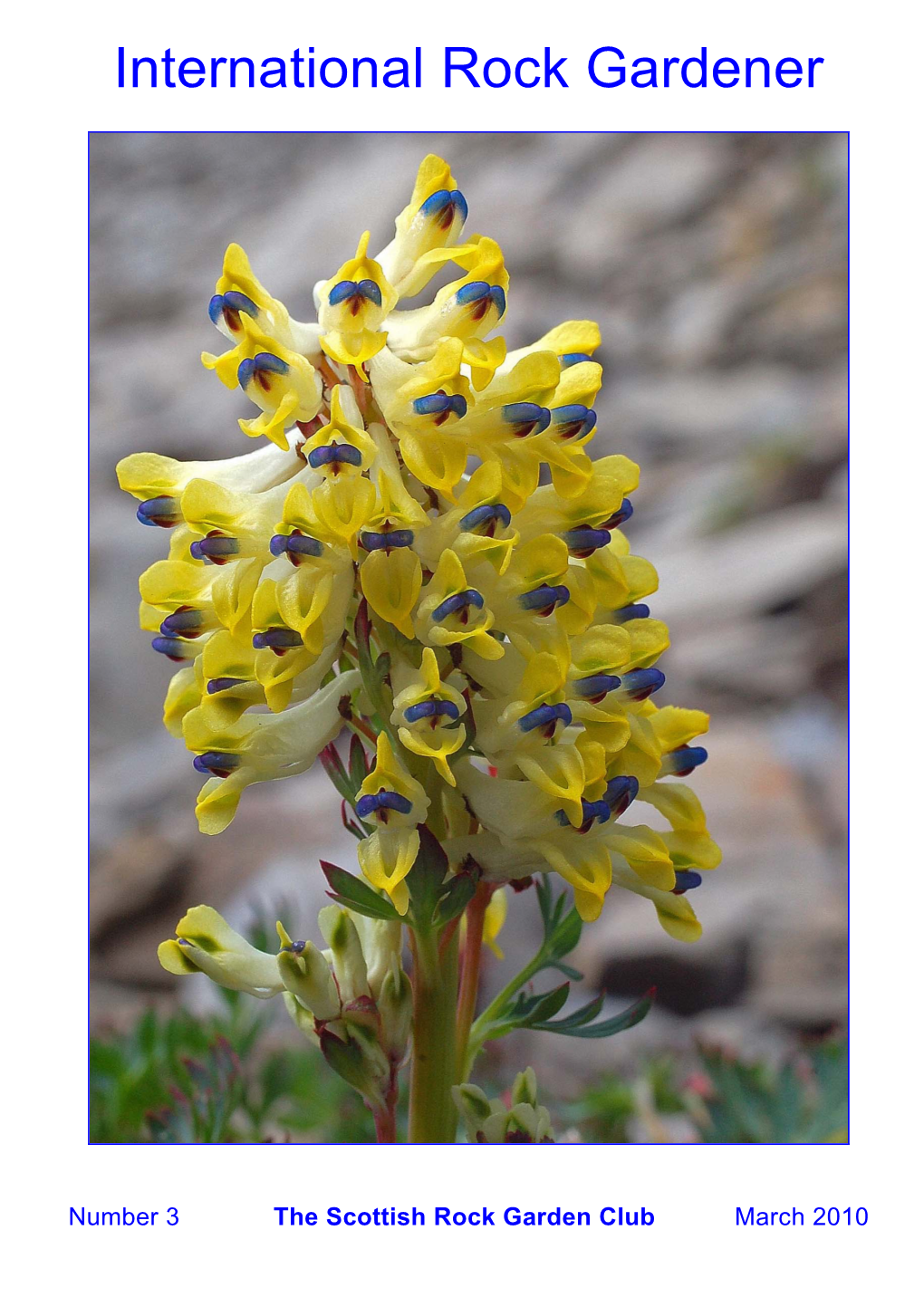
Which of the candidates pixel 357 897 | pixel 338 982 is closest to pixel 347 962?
pixel 338 982

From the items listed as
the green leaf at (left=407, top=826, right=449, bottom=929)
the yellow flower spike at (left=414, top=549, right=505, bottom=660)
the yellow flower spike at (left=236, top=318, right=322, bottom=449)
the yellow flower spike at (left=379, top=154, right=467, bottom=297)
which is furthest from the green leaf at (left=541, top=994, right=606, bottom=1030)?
the yellow flower spike at (left=379, top=154, right=467, bottom=297)

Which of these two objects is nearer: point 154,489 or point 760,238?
point 154,489

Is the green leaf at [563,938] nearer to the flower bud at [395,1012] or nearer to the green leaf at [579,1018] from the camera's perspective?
the green leaf at [579,1018]

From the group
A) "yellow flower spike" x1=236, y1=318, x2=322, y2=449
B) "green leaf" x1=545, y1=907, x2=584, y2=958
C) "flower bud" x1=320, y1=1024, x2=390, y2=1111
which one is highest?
"yellow flower spike" x1=236, y1=318, x2=322, y2=449

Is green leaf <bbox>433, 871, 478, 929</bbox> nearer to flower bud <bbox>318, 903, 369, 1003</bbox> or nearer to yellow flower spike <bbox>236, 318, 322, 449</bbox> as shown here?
flower bud <bbox>318, 903, 369, 1003</bbox>

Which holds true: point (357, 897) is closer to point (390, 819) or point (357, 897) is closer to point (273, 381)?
point (390, 819)
